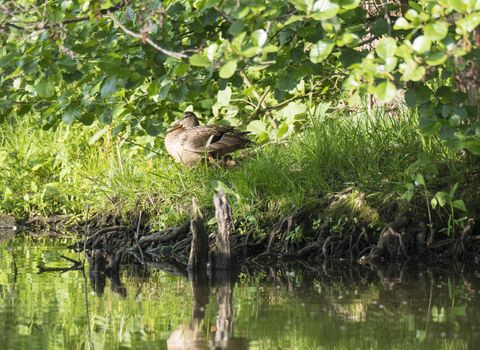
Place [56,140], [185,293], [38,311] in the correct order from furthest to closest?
[56,140] < [185,293] < [38,311]

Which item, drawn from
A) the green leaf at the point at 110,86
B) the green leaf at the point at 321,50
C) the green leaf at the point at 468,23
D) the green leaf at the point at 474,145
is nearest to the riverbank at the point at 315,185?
the green leaf at the point at 474,145

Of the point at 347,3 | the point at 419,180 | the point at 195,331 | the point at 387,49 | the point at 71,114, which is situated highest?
the point at 347,3

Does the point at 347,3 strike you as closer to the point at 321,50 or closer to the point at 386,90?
the point at 321,50

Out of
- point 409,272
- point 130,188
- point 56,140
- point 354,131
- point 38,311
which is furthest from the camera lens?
point 56,140

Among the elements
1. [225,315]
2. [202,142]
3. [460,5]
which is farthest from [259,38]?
[202,142]

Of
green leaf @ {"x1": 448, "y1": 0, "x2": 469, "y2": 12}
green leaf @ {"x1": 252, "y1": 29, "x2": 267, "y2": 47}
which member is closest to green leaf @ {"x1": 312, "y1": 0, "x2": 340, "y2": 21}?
green leaf @ {"x1": 252, "y1": 29, "x2": 267, "y2": 47}

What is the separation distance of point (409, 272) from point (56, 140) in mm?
5063

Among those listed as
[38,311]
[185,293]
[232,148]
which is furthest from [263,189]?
[38,311]

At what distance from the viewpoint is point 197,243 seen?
7.44 m

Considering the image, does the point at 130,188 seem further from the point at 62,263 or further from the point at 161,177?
the point at 62,263

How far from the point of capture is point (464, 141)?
6.23 m

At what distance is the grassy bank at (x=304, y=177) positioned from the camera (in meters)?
7.64

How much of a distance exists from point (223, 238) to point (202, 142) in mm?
1564

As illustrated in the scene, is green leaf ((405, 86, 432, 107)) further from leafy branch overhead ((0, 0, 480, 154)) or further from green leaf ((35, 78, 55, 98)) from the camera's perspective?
green leaf ((35, 78, 55, 98))
